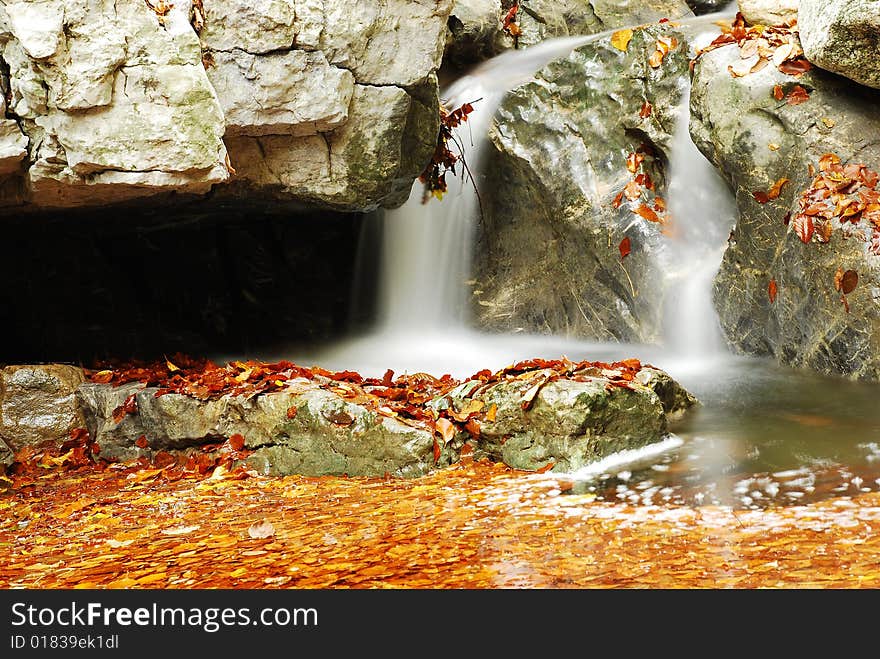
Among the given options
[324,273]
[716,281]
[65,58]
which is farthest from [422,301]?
[65,58]

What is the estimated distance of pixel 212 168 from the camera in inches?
194

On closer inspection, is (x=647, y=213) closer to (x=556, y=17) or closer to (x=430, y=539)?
(x=556, y=17)

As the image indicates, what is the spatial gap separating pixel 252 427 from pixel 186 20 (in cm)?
247

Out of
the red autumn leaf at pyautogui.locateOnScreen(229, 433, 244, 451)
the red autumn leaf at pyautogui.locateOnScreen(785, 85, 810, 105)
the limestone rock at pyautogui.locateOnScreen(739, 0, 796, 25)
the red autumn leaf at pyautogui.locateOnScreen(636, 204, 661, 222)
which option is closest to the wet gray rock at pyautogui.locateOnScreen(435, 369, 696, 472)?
the red autumn leaf at pyautogui.locateOnScreen(229, 433, 244, 451)

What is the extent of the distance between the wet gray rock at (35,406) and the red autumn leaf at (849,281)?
16.9 feet

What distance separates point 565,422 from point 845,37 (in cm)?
325

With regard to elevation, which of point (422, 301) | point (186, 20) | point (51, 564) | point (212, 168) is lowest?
point (51, 564)

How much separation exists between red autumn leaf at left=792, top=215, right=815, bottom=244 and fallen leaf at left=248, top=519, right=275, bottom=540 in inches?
163

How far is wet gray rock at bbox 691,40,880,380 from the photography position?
18.1ft

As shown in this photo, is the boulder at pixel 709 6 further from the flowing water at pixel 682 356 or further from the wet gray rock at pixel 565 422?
the wet gray rock at pixel 565 422

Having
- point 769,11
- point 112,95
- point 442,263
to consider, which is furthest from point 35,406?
point 769,11

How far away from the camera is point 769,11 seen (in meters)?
6.60

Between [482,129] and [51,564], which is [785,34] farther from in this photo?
[51,564]

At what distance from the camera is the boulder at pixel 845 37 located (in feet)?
16.8
